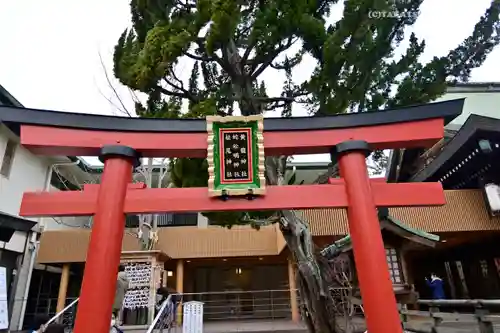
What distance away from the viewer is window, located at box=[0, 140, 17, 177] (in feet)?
35.2

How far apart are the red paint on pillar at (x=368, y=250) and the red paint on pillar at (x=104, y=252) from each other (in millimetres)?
2941

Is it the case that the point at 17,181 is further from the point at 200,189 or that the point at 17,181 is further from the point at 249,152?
the point at 249,152

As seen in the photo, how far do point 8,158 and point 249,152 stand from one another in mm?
9751

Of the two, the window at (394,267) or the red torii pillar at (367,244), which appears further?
the window at (394,267)

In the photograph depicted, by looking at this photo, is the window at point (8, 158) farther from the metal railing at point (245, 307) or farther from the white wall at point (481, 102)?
the white wall at point (481, 102)

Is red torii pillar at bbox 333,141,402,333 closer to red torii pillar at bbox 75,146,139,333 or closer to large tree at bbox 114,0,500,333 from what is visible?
large tree at bbox 114,0,500,333

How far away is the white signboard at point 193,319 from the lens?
8.04m

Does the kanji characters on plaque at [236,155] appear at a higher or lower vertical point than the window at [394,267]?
higher

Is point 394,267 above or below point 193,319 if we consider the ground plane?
above

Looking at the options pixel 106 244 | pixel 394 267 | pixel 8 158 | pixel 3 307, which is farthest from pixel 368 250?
pixel 8 158

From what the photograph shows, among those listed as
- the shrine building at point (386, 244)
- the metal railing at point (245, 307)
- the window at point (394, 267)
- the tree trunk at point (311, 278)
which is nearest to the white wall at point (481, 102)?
the shrine building at point (386, 244)

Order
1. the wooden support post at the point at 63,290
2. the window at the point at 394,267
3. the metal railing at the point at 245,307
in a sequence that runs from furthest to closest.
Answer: the metal railing at the point at 245,307
the wooden support post at the point at 63,290
the window at the point at 394,267

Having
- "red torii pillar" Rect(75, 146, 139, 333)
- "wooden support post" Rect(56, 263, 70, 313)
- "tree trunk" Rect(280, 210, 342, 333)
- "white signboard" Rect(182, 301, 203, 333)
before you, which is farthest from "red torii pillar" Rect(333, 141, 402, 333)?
"wooden support post" Rect(56, 263, 70, 313)

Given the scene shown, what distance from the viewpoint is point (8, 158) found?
11.0 metres
